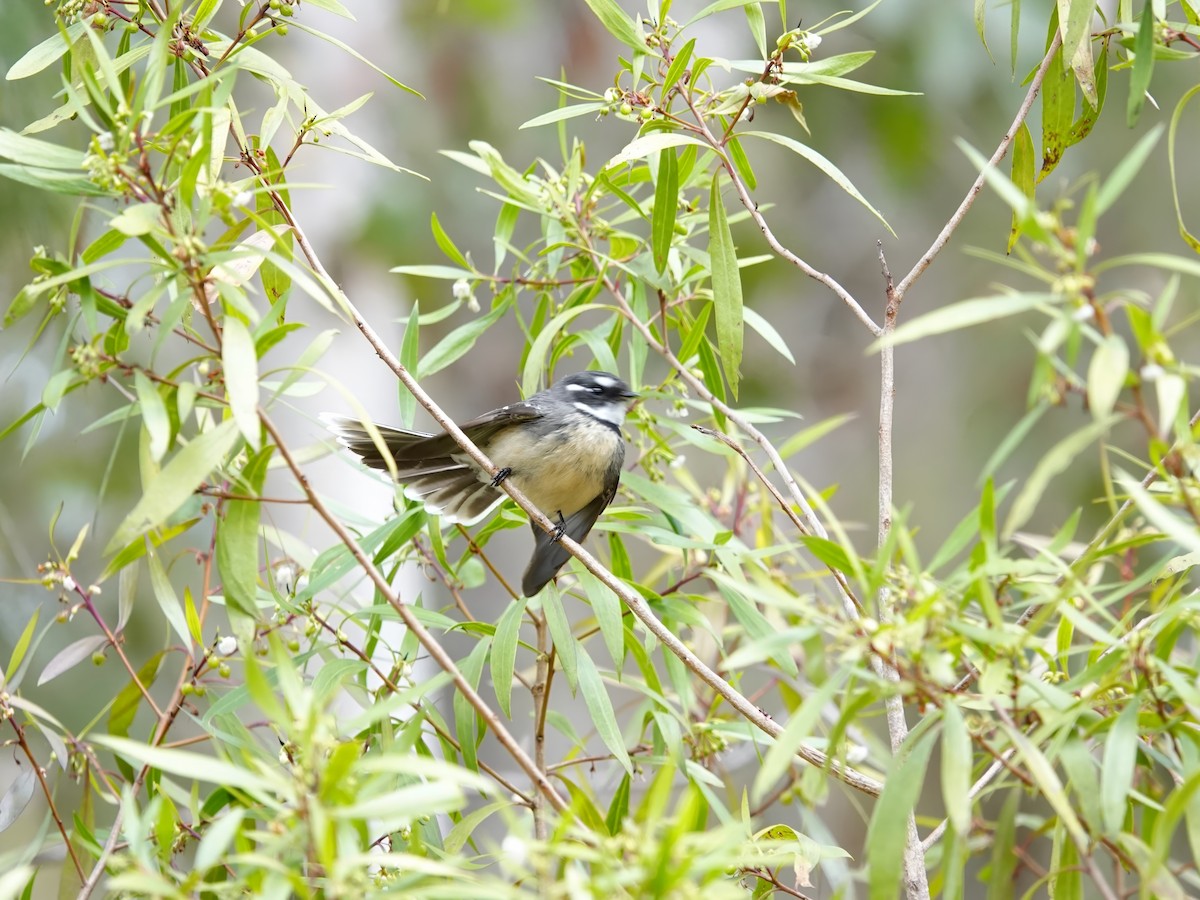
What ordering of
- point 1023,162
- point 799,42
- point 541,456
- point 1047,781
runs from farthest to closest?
1. point 541,456
2. point 1023,162
3. point 799,42
4. point 1047,781

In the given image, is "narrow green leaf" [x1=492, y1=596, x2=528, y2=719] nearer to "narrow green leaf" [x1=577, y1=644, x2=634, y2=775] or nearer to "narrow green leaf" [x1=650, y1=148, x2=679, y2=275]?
"narrow green leaf" [x1=577, y1=644, x2=634, y2=775]

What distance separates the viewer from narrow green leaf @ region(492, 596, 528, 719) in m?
2.50

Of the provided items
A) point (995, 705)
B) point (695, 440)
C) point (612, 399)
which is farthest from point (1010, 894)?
point (612, 399)

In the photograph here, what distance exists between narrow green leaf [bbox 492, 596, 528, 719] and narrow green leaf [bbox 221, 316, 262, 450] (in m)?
0.94

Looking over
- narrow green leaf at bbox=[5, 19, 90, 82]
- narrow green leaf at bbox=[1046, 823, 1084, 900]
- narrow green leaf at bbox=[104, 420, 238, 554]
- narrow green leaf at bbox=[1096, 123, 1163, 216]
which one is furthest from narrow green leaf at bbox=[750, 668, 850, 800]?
narrow green leaf at bbox=[5, 19, 90, 82]

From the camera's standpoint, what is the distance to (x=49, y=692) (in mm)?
6457

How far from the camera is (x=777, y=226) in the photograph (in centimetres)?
854

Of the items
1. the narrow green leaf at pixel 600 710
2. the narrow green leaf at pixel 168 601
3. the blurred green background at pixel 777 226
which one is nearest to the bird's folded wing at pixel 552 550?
the narrow green leaf at pixel 600 710

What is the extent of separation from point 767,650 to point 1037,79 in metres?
1.56

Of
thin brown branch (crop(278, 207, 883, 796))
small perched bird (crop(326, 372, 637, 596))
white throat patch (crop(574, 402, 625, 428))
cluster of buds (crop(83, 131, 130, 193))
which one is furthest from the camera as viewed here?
white throat patch (crop(574, 402, 625, 428))

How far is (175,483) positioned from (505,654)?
3.09 feet

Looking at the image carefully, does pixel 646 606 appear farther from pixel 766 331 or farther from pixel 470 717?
pixel 766 331

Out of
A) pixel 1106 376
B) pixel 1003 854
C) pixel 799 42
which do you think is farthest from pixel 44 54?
pixel 1003 854

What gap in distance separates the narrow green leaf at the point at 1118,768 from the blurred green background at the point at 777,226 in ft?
14.4
